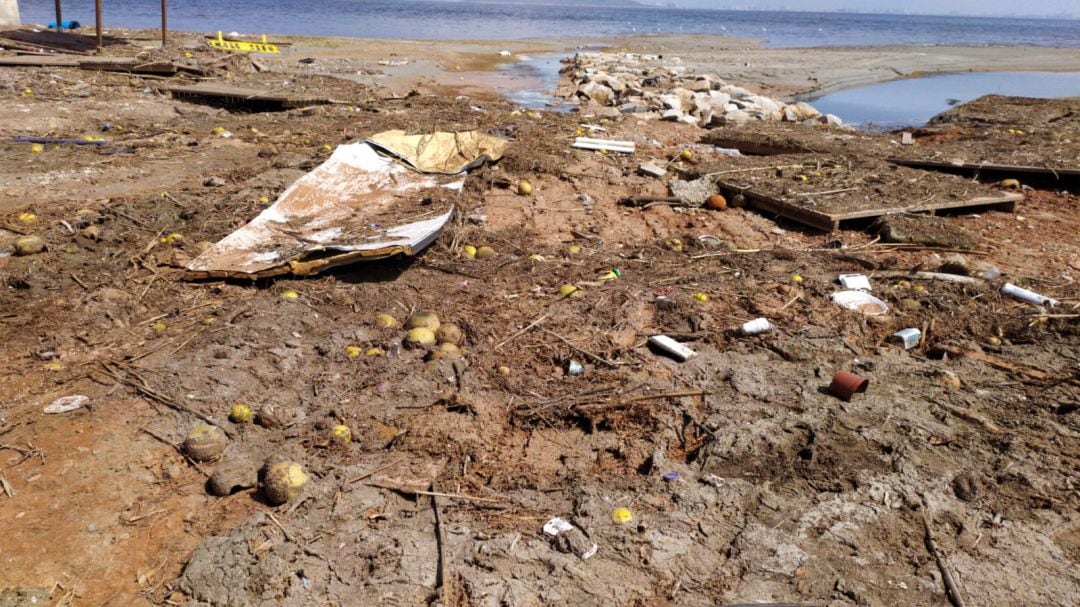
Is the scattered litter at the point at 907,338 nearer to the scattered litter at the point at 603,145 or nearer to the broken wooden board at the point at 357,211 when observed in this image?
the broken wooden board at the point at 357,211

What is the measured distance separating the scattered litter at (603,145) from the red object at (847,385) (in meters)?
6.02

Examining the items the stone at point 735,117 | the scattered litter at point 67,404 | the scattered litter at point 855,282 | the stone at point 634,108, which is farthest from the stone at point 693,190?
the scattered litter at point 67,404

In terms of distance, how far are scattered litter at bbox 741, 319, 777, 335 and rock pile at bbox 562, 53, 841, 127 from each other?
28.2 ft

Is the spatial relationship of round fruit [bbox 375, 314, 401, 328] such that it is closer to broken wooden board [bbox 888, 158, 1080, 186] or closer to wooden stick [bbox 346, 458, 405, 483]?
wooden stick [bbox 346, 458, 405, 483]

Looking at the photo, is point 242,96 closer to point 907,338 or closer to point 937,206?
point 937,206

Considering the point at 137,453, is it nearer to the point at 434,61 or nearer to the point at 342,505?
the point at 342,505

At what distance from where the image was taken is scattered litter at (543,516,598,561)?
9.20 feet

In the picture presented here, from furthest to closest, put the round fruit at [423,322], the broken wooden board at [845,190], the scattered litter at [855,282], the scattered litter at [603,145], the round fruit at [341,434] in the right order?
the scattered litter at [603,145]
the broken wooden board at [845,190]
the scattered litter at [855,282]
the round fruit at [423,322]
the round fruit at [341,434]

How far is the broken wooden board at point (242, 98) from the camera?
11.1 meters

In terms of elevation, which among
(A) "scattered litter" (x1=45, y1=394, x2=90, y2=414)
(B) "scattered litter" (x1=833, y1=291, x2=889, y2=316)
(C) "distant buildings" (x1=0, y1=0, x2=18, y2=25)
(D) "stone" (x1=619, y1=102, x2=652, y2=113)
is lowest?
(A) "scattered litter" (x1=45, y1=394, x2=90, y2=414)

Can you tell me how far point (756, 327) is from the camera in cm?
451

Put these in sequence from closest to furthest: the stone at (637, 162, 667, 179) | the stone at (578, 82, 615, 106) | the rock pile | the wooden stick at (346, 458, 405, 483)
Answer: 1. the wooden stick at (346, 458, 405, 483)
2. the stone at (637, 162, 667, 179)
3. the rock pile
4. the stone at (578, 82, 615, 106)

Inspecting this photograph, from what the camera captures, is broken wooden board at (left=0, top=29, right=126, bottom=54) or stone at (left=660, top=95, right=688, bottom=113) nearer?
stone at (left=660, top=95, right=688, bottom=113)

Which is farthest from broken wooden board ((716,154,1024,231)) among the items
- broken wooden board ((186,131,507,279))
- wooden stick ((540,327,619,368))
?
wooden stick ((540,327,619,368))
